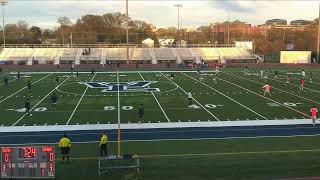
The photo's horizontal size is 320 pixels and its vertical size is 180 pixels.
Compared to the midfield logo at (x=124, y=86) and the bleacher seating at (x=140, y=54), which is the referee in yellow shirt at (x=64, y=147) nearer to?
the midfield logo at (x=124, y=86)

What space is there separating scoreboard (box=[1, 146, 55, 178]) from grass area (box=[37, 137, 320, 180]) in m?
1.93

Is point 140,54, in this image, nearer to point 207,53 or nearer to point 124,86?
point 207,53

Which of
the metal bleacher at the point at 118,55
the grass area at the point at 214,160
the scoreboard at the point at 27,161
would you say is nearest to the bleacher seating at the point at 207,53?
the metal bleacher at the point at 118,55

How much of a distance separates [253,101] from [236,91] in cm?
525

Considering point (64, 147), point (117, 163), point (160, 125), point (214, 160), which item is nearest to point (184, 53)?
point (160, 125)

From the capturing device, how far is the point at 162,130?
20.9 metres

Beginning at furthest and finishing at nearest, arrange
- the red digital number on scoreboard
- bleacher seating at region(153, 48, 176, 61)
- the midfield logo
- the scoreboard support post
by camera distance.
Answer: bleacher seating at region(153, 48, 176, 61) < the midfield logo < the scoreboard support post < the red digital number on scoreboard

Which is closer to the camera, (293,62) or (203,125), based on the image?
(203,125)

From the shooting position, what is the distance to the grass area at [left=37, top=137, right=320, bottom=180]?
13.8m

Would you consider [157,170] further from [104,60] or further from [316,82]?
[104,60]

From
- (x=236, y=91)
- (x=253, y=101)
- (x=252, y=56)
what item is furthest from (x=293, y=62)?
(x=253, y=101)

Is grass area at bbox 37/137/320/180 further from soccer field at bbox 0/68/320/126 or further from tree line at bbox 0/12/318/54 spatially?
tree line at bbox 0/12/318/54

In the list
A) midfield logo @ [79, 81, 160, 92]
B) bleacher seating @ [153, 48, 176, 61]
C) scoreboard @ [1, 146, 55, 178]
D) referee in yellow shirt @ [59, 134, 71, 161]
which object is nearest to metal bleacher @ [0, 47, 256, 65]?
bleacher seating @ [153, 48, 176, 61]

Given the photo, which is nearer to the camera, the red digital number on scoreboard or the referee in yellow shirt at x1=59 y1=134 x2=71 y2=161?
the red digital number on scoreboard
